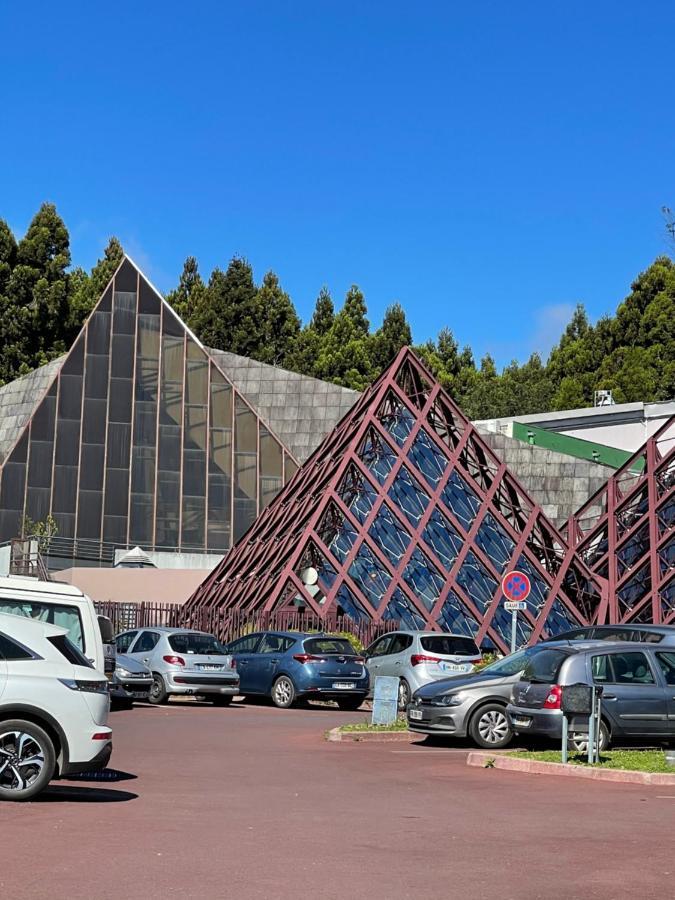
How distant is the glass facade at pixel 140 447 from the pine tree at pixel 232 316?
86.5 feet

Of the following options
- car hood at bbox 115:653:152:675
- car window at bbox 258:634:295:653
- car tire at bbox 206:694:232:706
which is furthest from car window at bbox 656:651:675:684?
car hood at bbox 115:653:152:675

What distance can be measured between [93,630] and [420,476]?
19888 millimetres

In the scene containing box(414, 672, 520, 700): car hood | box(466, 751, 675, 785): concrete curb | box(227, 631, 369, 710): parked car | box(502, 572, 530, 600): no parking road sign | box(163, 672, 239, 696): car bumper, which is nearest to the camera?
box(466, 751, 675, 785): concrete curb

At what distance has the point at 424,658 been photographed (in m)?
23.5

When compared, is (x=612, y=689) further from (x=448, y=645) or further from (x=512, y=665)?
(x=448, y=645)

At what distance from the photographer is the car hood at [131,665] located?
25822 mm

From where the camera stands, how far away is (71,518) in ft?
173

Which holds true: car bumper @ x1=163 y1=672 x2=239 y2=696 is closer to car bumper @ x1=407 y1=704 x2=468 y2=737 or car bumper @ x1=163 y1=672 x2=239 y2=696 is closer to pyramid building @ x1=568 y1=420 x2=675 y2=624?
car bumper @ x1=407 y1=704 x2=468 y2=737

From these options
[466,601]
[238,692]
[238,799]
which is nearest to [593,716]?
[238,799]

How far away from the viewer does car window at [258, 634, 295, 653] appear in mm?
25906

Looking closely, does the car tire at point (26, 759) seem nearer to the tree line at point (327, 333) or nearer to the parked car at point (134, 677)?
the parked car at point (134, 677)

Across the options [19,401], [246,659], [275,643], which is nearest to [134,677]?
[246,659]

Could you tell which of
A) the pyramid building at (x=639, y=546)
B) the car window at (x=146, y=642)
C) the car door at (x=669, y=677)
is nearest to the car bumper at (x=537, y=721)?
the car door at (x=669, y=677)

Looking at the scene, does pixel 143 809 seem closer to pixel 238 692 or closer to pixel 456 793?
pixel 456 793
